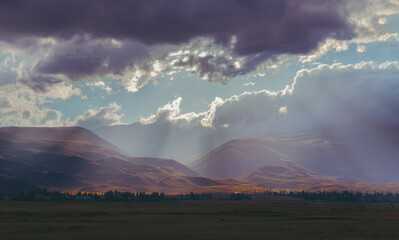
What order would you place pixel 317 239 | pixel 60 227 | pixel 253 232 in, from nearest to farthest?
pixel 317 239 < pixel 253 232 < pixel 60 227

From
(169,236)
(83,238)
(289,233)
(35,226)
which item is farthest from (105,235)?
(289,233)

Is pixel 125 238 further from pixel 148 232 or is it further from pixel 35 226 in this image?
pixel 35 226

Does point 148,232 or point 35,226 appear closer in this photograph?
point 148,232

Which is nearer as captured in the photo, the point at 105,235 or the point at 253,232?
the point at 105,235

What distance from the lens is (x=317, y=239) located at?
293 feet

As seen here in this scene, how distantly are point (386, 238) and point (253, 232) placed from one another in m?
26.8

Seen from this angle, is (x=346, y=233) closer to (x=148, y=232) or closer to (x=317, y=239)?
(x=317, y=239)

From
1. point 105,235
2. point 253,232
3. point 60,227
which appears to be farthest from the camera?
point 60,227

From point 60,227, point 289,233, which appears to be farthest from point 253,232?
point 60,227

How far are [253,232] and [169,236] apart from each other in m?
19.5

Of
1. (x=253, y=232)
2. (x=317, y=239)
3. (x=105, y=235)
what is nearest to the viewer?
(x=317, y=239)

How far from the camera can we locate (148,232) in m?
102

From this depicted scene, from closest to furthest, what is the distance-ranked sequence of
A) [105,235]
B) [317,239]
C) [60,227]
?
[317,239] < [105,235] < [60,227]

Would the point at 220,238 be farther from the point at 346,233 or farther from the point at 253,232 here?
the point at 346,233
